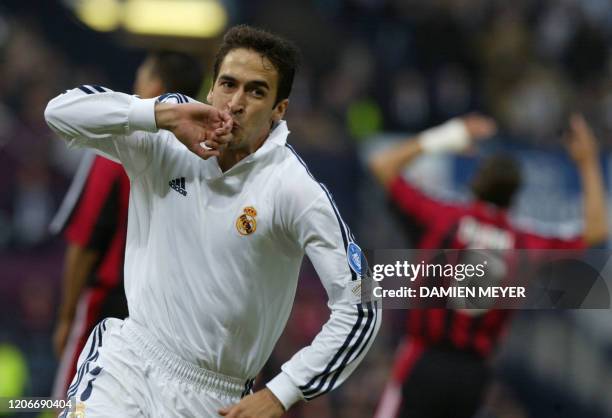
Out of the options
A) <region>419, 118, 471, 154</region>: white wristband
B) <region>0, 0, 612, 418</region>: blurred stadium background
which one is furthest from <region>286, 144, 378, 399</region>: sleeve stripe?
<region>0, 0, 612, 418</region>: blurred stadium background

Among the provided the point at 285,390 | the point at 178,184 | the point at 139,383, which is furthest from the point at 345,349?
the point at 178,184

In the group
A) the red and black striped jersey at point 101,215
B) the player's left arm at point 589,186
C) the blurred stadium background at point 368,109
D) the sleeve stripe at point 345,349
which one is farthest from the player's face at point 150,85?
the blurred stadium background at point 368,109

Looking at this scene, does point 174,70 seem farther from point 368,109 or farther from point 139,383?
point 368,109

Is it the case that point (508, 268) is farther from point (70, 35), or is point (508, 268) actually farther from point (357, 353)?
point (70, 35)

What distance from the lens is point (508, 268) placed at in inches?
250

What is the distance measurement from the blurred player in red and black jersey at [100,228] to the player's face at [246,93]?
1.77 metres

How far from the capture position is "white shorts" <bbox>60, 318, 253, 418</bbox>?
3.79 m

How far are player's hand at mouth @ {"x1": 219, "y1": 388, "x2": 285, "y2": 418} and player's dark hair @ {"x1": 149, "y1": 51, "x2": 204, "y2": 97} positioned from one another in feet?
8.08

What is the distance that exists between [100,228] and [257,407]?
233 cm

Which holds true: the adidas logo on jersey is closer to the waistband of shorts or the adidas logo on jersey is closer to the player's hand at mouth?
the waistband of shorts

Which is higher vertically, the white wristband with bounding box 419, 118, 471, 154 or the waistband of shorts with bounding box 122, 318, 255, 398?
the white wristband with bounding box 419, 118, 471, 154

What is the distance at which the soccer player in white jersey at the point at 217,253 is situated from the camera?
378 cm

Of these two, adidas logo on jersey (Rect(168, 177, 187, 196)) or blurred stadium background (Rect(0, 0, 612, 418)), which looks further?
blurred stadium background (Rect(0, 0, 612, 418))

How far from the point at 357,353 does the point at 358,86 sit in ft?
32.1
